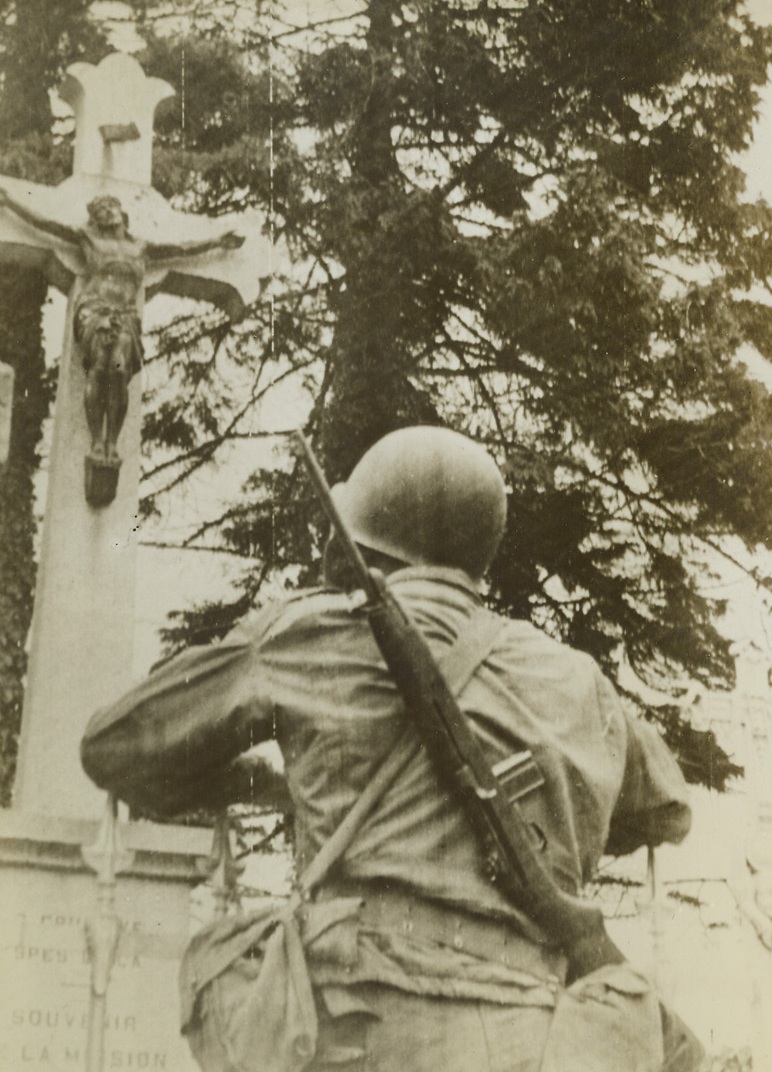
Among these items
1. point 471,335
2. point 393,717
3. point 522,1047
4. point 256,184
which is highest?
point 256,184

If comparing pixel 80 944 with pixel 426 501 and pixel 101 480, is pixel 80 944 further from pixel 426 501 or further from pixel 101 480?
pixel 426 501

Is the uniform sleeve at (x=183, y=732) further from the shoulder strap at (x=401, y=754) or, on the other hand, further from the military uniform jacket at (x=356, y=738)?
the shoulder strap at (x=401, y=754)

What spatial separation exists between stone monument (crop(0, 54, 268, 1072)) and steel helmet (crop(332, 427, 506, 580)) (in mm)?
553

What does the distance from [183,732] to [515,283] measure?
1639 millimetres

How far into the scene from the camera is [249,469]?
4504 millimetres

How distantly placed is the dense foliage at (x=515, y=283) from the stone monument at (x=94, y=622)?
3.5 inches

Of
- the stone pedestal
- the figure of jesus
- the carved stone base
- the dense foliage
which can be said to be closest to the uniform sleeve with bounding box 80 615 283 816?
the stone pedestal

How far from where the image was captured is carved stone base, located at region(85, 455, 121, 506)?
14.6ft

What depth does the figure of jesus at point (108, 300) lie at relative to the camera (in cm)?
450

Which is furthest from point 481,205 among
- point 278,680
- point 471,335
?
point 278,680

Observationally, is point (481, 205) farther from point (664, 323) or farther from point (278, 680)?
point (278, 680)

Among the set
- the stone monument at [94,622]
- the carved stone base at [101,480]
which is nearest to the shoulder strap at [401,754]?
the stone monument at [94,622]

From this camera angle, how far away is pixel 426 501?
169 inches

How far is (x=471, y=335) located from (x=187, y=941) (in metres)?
1.74
